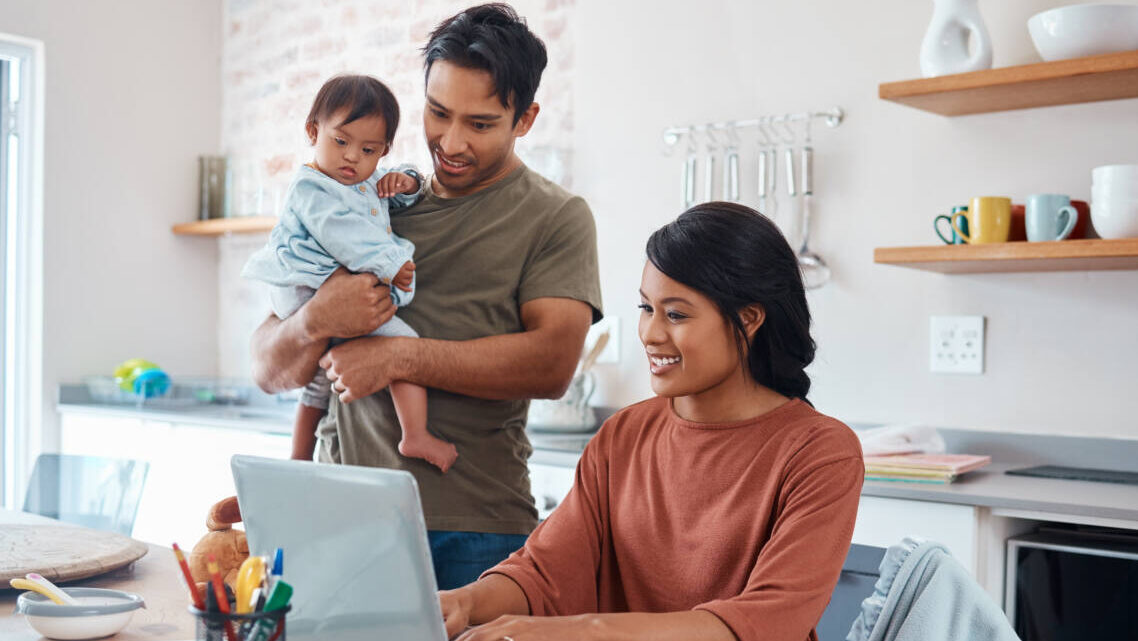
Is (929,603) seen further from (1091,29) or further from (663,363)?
(1091,29)

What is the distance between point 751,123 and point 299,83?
6.35 feet

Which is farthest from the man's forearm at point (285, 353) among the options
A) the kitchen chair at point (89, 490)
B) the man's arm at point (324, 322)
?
the kitchen chair at point (89, 490)

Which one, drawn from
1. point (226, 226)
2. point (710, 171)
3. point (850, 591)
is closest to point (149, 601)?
point (850, 591)

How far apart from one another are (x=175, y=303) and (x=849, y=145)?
107 inches

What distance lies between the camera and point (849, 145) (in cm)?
273

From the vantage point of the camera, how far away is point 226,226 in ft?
13.2

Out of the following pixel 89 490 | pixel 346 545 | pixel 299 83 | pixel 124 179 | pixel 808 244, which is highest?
pixel 299 83

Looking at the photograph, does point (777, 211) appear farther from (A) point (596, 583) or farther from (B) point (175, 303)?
(B) point (175, 303)

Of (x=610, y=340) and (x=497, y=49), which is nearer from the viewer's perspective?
(x=497, y=49)

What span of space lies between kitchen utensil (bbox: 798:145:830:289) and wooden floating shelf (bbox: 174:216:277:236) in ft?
6.13

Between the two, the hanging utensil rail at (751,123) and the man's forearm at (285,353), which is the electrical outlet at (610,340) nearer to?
the hanging utensil rail at (751,123)

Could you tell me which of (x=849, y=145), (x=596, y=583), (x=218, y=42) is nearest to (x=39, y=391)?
(x=218, y=42)

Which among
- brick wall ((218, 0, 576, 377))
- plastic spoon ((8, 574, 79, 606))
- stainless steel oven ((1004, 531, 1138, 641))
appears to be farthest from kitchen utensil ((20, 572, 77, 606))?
brick wall ((218, 0, 576, 377))

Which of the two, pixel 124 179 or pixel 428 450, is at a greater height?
pixel 124 179
